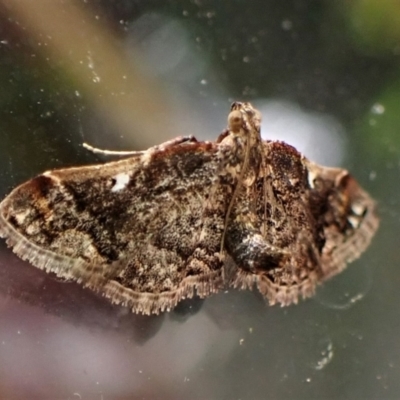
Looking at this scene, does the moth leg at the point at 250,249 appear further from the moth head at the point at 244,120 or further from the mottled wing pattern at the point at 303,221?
the moth head at the point at 244,120

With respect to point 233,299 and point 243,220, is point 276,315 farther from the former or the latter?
point 243,220

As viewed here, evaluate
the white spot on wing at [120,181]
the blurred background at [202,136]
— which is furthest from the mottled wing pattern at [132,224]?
the blurred background at [202,136]

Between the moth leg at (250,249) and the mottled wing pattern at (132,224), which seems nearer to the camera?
the mottled wing pattern at (132,224)

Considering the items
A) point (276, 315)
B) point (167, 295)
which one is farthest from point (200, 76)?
point (167, 295)

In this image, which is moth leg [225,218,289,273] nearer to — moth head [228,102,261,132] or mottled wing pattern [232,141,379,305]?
mottled wing pattern [232,141,379,305]

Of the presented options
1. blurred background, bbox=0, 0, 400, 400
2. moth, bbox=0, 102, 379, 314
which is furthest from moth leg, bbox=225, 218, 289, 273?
blurred background, bbox=0, 0, 400, 400

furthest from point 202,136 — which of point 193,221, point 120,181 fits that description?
point 120,181
